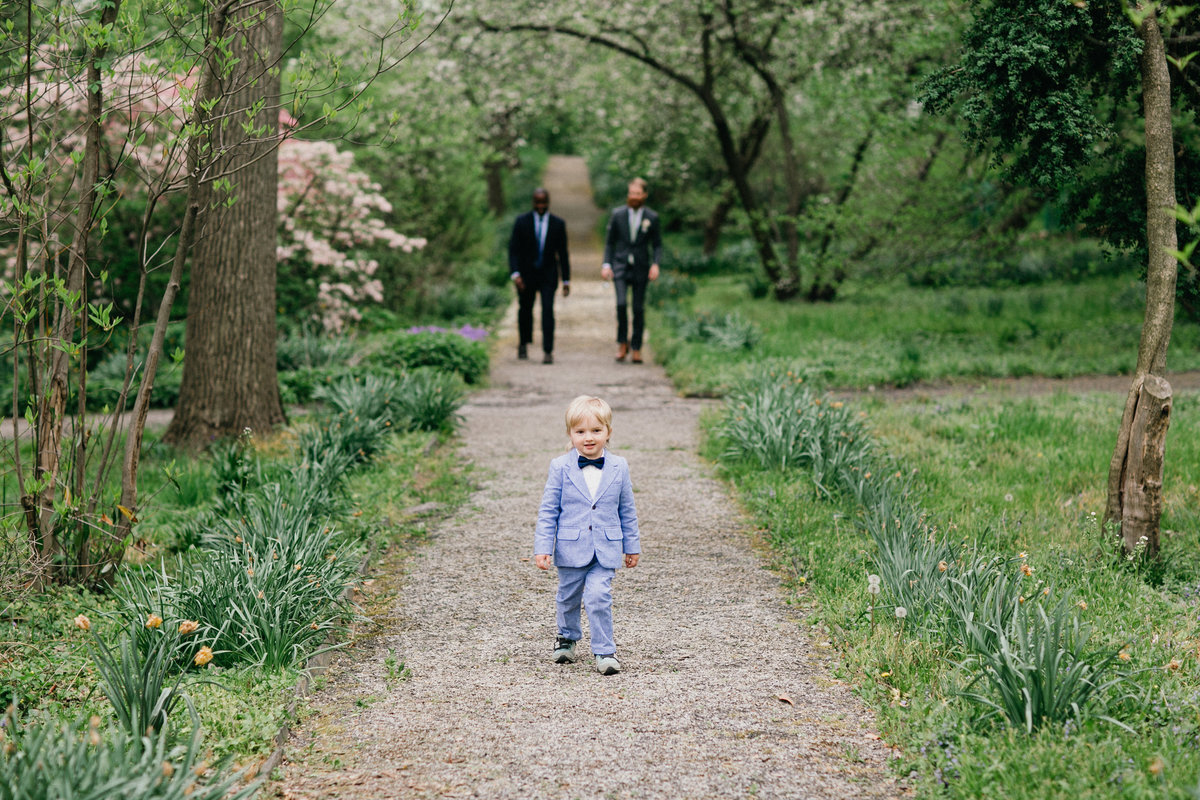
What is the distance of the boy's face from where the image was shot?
4055mm

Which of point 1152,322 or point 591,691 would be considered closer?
point 591,691

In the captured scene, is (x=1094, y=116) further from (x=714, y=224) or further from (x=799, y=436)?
(x=714, y=224)

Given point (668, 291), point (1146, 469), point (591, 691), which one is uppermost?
point (668, 291)

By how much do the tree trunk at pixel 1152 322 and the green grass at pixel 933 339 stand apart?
468cm

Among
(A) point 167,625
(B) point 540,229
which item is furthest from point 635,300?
(A) point 167,625

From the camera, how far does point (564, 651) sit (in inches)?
163

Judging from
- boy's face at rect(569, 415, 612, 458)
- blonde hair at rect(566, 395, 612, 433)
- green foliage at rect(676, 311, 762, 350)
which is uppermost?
green foliage at rect(676, 311, 762, 350)

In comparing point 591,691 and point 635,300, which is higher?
point 635,300

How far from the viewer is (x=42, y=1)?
6387mm

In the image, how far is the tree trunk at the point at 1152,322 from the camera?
16.0 feet

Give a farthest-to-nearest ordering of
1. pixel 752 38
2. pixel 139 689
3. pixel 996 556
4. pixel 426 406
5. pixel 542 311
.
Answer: pixel 752 38 → pixel 542 311 → pixel 426 406 → pixel 996 556 → pixel 139 689

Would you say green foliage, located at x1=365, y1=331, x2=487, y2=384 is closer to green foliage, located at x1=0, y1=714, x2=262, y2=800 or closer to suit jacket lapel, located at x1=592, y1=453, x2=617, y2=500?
suit jacket lapel, located at x1=592, y1=453, x2=617, y2=500

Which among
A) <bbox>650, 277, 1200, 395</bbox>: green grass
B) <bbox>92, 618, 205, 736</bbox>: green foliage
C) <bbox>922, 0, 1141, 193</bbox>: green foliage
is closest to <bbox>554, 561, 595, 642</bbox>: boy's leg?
<bbox>92, 618, 205, 736</bbox>: green foliage

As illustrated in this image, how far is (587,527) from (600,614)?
1.14 feet
